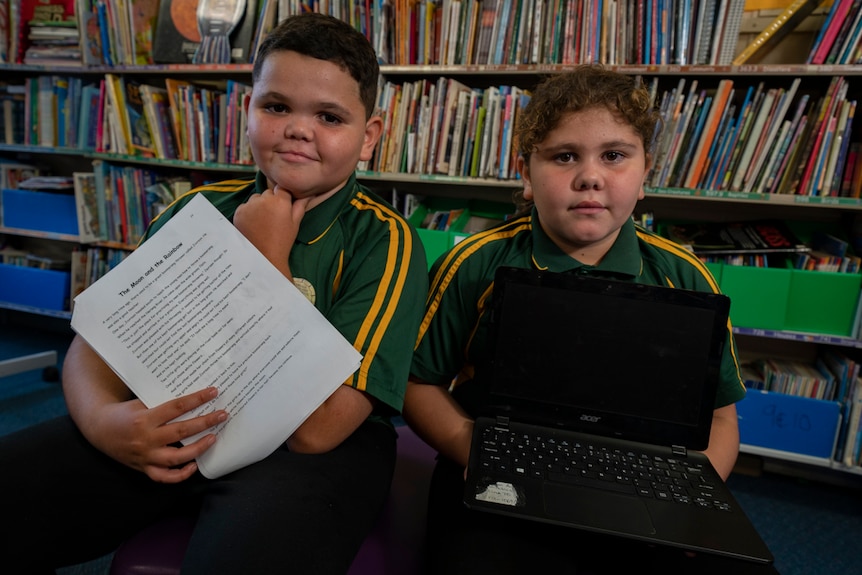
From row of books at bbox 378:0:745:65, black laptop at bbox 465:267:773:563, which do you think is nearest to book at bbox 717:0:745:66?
row of books at bbox 378:0:745:65

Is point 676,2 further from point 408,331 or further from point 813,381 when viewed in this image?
point 408,331

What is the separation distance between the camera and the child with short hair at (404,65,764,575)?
89 centimetres

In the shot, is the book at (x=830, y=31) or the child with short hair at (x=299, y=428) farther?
the book at (x=830, y=31)

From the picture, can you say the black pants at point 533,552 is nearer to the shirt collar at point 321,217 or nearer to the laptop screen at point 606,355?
the laptop screen at point 606,355

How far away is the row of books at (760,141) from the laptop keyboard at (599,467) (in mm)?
1371

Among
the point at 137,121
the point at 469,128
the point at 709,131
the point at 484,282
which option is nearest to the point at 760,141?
the point at 709,131

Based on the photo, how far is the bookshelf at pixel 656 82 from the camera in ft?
5.86

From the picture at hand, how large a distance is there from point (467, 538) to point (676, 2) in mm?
1819

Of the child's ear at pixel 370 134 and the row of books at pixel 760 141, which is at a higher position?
the row of books at pixel 760 141

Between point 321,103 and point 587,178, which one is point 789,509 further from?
point 321,103

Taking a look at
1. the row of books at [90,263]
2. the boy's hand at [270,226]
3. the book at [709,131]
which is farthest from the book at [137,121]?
the book at [709,131]

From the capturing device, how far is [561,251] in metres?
0.97

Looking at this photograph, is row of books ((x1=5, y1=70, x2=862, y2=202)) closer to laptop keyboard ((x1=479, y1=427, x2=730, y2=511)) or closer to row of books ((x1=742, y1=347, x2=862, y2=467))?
row of books ((x1=742, y1=347, x2=862, y2=467))

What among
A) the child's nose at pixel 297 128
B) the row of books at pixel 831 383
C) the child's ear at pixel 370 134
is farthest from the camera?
the row of books at pixel 831 383
